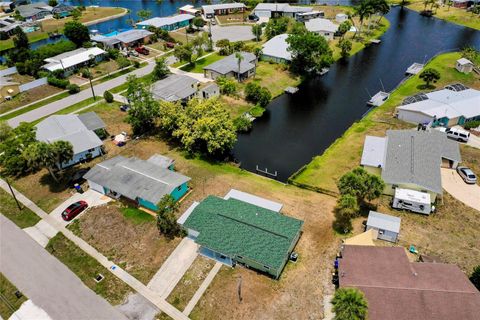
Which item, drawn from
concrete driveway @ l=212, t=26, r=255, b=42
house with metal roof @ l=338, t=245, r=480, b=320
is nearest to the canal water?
house with metal roof @ l=338, t=245, r=480, b=320

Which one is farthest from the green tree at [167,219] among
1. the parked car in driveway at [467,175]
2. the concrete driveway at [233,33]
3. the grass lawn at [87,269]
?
the concrete driveway at [233,33]

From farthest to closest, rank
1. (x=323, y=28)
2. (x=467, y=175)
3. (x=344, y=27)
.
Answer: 1. (x=323, y=28)
2. (x=344, y=27)
3. (x=467, y=175)

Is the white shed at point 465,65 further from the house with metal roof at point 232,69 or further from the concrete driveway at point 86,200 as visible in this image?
the concrete driveway at point 86,200

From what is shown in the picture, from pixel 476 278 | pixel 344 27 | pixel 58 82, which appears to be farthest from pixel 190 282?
pixel 344 27

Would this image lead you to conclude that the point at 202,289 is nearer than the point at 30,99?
Yes

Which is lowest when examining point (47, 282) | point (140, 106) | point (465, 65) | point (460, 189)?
point (47, 282)

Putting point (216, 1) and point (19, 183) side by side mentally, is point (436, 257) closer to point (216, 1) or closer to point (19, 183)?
point (19, 183)

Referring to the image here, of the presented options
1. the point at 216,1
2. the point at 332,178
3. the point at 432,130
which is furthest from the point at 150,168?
the point at 216,1

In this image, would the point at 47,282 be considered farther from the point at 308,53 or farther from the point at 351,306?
the point at 308,53

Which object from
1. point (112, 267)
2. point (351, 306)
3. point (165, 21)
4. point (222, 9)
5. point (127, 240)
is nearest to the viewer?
point (351, 306)
